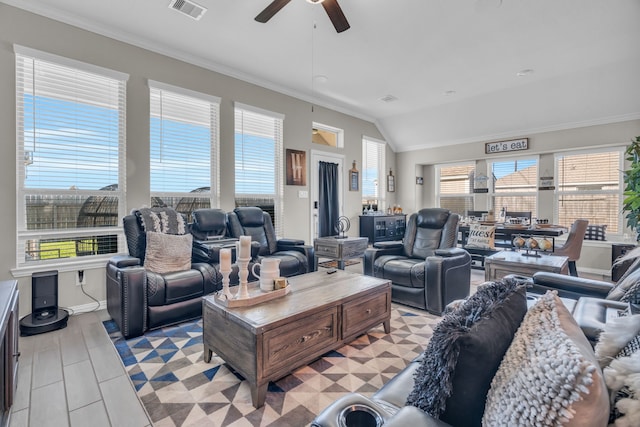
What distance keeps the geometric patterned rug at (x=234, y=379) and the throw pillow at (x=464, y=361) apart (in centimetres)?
105

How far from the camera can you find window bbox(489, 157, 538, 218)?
5.95m

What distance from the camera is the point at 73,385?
196cm

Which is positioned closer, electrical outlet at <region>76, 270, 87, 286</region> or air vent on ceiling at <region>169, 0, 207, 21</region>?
air vent on ceiling at <region>169, 0, 207, 21</region>

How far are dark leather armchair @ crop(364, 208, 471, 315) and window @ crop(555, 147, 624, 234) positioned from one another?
334 centimetres

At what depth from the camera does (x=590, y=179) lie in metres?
5.34

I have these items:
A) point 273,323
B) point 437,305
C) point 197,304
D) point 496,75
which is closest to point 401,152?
point 496,75

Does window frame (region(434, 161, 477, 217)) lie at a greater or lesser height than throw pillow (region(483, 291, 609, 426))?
greater

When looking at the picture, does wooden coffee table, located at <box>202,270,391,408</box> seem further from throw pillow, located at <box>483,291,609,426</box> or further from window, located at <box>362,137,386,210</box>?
window, located at <box>362,137,386,210</box>

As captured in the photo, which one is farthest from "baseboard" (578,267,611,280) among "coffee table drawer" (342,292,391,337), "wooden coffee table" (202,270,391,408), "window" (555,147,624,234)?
"wooden coffee table" (202,270,391,408)

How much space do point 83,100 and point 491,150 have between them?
664 cm

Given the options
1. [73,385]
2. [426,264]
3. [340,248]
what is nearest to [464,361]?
[73,385]

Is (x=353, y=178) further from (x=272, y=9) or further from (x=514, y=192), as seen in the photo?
(x=272, y=9)

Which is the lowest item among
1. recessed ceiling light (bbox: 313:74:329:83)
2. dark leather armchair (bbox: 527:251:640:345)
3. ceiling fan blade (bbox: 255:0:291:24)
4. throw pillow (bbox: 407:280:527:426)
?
dark leather armchair (bbox: 527:251:640:345)

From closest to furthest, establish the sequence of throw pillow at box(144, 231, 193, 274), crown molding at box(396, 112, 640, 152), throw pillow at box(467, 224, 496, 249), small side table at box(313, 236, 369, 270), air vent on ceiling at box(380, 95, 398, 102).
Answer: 1. throw pillow at box(144, 231, 193, 274)
2. small side table at box(313, 236, 369, 270)
3. throw pillow at box(467, 224, 496, 249)
4. crown molding at box(396, 112, 640, 152)
5. air vent on ceiling at box(380, 95, 398, 102)
